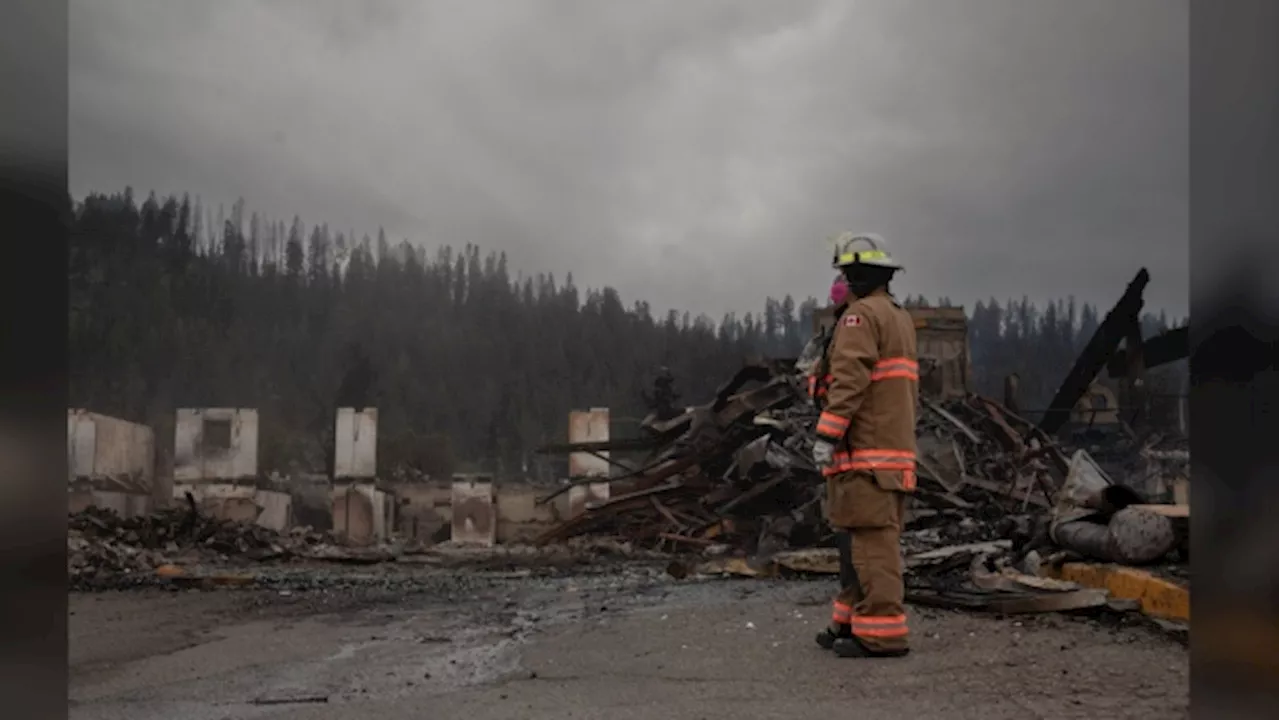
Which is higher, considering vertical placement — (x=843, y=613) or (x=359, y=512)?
(x=843, y=613)

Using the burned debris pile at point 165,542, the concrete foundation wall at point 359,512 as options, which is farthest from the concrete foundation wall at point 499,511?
the burned debris pile at point 165,542

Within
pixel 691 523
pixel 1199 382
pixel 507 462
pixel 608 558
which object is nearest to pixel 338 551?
pixel 608 558

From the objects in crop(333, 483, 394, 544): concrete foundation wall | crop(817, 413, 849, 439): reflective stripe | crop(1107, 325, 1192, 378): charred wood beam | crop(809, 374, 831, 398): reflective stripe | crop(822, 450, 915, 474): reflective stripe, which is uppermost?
crop(1107, 325, 1192, 378): charred wood beam

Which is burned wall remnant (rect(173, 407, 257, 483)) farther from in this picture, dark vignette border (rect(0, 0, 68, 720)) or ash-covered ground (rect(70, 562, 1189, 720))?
dark vignette border (rect(0, 0, 68, 720))

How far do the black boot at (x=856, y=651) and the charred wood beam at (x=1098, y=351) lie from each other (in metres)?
12.8

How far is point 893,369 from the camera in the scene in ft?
14.7

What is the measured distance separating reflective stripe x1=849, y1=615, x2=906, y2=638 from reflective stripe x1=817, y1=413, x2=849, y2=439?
0.80m

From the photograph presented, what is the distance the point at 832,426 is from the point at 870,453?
223 millimetres

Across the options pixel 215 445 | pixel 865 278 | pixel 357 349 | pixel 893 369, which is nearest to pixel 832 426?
pixel 893 369

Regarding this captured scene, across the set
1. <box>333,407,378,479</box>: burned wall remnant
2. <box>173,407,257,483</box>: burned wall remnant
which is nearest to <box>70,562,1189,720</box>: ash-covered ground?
<box>173,407,257,483</box>: burned wall remnant

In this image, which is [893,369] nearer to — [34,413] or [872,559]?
[872,559]

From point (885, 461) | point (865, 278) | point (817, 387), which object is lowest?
point (885, 461)

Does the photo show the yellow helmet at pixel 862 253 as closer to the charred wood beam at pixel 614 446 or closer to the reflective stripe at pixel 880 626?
the reflective stripe at pixel 880 626

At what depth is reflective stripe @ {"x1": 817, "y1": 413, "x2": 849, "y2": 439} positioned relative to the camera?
14.2 ft
